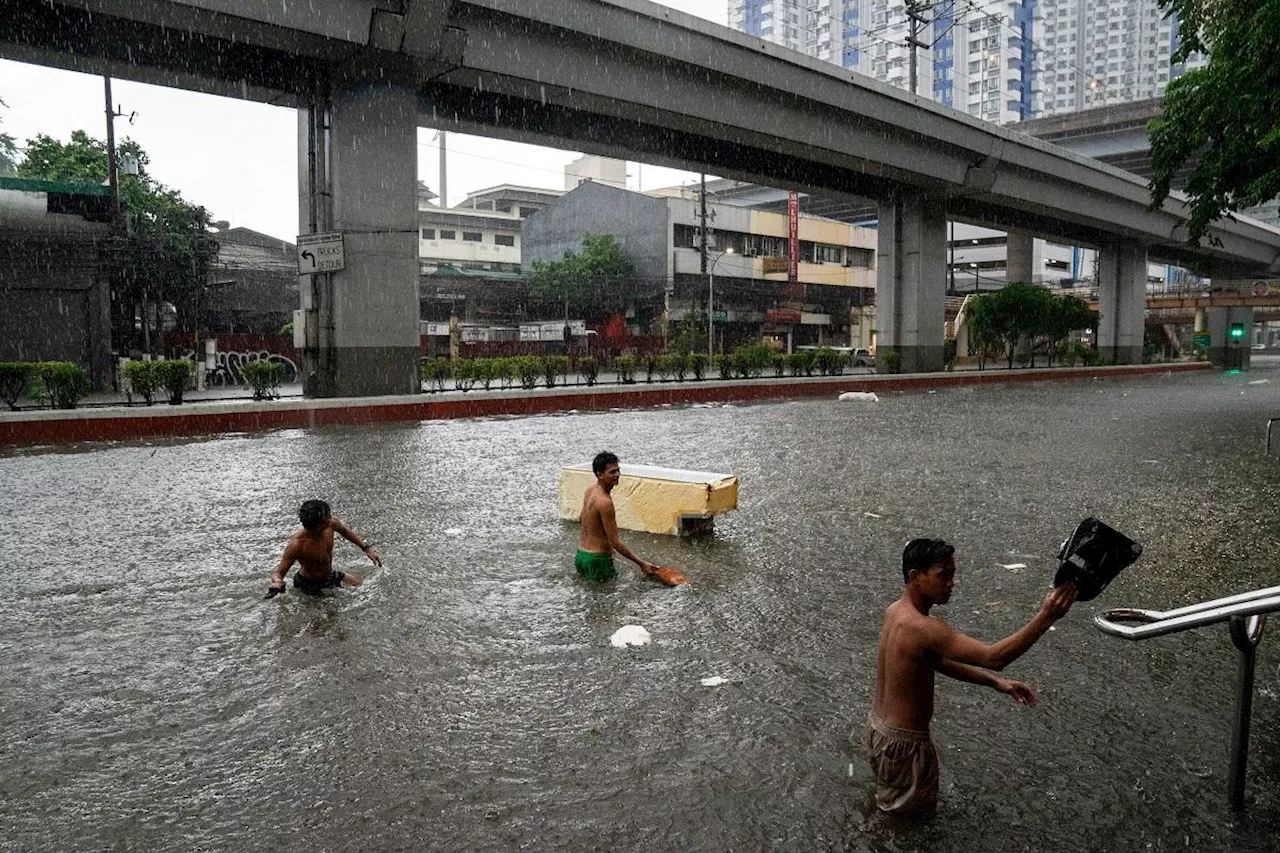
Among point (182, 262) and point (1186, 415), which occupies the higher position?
point (182, 262)

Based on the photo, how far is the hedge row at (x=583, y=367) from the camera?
24.3m

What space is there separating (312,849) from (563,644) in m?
2.04

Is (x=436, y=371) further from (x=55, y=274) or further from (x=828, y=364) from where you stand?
(x=828, y=364)

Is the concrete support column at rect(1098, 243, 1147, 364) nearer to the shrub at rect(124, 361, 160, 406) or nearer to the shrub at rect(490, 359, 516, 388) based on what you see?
the shrub at rect(490, 359, 516, 388)

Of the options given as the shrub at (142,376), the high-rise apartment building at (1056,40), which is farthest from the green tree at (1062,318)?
the high-rise apartment building at (1056,40)

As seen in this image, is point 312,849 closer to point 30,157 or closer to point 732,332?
point 30,157

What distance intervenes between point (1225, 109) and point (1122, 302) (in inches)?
1375

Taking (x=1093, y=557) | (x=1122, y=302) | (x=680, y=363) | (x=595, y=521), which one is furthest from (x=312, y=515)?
(x=1122, y=302)

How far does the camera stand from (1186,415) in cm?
1978

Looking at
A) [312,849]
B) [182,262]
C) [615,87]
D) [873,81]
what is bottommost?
[312,849]

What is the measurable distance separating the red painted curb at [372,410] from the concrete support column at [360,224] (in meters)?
1.56

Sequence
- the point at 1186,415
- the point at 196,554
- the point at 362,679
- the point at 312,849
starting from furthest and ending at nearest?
the point at 1186,415
the point at 196,554
the point at 362,679
the point at 312,849

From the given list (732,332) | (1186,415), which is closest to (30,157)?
(732,332)

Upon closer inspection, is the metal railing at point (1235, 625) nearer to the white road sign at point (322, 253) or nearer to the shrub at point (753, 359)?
the white road sign at point (322, 253)
